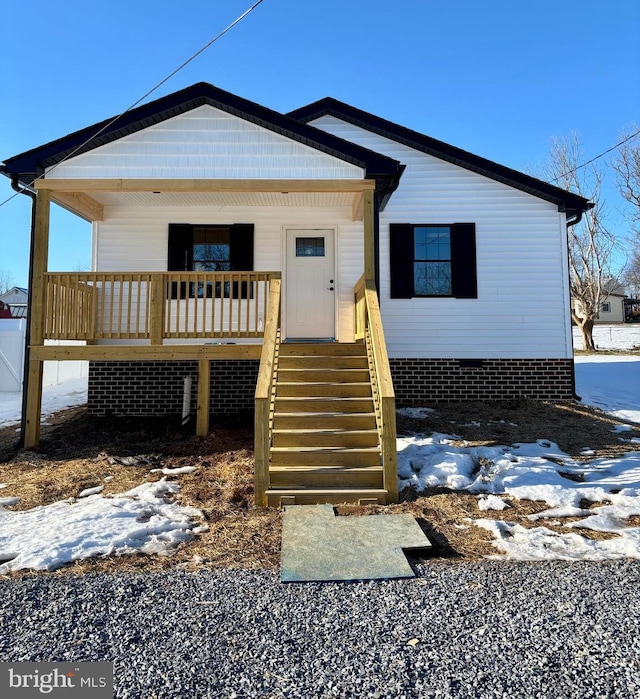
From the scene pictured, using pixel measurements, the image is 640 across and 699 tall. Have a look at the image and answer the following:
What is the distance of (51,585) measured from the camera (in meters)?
2.79

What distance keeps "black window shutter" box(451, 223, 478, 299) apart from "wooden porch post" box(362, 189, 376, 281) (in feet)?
8.77

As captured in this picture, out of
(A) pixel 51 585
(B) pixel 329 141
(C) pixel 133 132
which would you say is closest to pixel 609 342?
(B) pixel 329 141

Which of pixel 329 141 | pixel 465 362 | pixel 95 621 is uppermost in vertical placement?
pixel 329 141

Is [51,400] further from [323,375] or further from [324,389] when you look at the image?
[324,389]

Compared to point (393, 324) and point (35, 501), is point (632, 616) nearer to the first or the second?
point (35, 501)

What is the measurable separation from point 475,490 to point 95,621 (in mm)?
3378

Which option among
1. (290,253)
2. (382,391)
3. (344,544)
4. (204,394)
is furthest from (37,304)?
(344,544)

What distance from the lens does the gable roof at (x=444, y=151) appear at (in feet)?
27.5

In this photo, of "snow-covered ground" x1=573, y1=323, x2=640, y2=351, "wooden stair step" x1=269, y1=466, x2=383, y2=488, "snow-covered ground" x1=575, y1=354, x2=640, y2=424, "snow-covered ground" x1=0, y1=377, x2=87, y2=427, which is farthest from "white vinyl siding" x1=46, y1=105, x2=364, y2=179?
"snow-covered ground" x1=573, y1=323, x2=640, y2=351

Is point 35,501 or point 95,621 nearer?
point 95,621

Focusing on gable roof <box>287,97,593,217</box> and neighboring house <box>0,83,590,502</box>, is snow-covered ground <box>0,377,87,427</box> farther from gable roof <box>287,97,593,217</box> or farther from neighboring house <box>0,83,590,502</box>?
gable roof <box>287,97,593,217</box>

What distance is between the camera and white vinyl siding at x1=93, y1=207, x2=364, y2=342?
8.06 m

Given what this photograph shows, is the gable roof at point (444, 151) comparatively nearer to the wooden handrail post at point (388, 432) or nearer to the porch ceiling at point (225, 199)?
the porch ceiling at point (225, 199)

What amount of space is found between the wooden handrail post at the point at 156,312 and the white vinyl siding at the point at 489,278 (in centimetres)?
390
